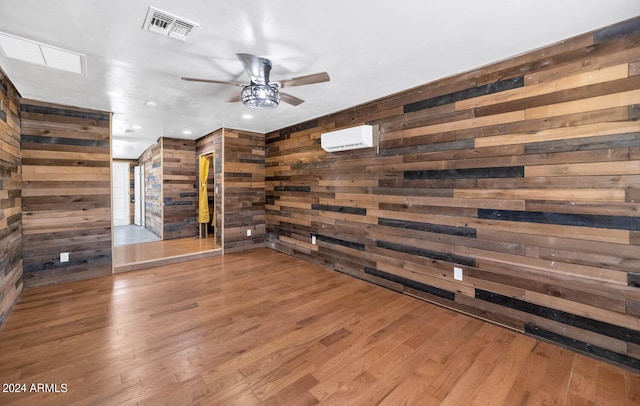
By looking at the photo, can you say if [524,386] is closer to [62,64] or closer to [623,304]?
[623,304]

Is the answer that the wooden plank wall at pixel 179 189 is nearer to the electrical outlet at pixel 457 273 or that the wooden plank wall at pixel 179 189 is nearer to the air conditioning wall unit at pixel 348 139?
the air conditioning wall unit at pixel 348 139

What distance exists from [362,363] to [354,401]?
1.21ft

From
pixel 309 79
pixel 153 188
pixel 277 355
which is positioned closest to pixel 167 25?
pixel 309 79

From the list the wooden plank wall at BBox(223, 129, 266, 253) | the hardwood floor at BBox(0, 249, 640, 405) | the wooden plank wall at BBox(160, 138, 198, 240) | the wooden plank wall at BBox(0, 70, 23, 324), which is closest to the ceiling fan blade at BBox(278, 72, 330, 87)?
the hardwood floor at BBox(0, 249, 640, 405)

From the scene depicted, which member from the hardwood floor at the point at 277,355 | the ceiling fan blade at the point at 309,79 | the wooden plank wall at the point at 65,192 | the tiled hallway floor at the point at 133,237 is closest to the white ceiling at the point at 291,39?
the ceiling fan blade at the point at 309,79

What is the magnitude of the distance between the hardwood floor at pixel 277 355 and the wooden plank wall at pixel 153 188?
346cm

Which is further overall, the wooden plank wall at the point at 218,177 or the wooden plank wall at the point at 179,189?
the wooden plank wall at the point at 179,189

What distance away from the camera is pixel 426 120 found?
3010 mm

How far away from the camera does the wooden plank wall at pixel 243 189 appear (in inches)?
204

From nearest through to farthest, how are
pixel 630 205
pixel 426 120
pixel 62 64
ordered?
pixel 630 205 < pixel 62 64 < pixel 426 120

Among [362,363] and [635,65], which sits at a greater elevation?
[635,65]

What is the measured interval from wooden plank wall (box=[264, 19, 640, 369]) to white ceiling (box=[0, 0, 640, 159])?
27cm

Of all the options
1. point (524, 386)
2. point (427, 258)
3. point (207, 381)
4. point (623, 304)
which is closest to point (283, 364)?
point (207, 381)

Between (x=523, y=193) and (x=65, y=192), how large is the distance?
5403 mm
